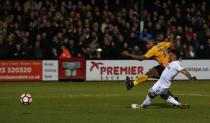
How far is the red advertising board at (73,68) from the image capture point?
104 feet

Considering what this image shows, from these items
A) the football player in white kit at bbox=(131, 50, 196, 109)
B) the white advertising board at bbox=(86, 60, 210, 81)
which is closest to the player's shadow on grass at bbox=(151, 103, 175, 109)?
the football player in white kit at bbox=(131, 50, 196, 109)

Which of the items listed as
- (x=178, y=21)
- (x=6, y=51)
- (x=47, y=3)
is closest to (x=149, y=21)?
(x=178, y=21)

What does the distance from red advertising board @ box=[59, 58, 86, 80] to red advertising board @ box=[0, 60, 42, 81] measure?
1094 millimetres

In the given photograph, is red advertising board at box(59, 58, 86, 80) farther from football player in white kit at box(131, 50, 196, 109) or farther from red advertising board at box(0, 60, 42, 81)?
football player in white kit at box(131, 50, 196, 109)

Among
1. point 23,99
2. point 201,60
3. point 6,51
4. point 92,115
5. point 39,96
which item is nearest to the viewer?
point 92,115

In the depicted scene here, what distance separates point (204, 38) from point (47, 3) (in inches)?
309

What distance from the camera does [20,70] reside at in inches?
1233

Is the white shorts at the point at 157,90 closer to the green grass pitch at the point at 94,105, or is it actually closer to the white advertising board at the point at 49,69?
the green grass pitch at the point at 94,105

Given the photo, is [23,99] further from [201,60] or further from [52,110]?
[201,60]

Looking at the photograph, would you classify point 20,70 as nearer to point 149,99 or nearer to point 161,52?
point 161,52

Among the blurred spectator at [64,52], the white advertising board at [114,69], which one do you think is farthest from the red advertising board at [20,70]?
the white advertising board at [114,69]

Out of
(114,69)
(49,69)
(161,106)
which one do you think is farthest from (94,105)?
(114,69)

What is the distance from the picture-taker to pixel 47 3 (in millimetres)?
33688

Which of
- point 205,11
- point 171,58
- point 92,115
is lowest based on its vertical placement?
point 92,115
